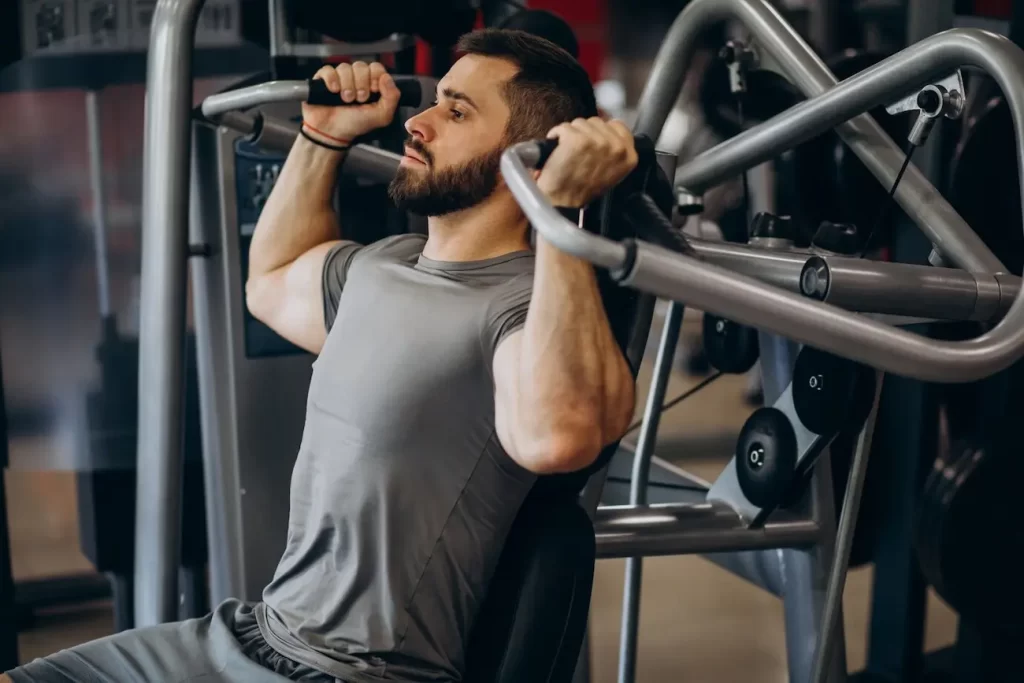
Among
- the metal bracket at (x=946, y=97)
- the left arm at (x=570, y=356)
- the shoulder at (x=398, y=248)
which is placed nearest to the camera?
the left arm at (x=570, y=356)

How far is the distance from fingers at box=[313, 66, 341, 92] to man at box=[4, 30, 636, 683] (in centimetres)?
21

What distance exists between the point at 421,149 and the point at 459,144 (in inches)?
1.8

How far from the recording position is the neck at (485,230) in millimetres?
1349

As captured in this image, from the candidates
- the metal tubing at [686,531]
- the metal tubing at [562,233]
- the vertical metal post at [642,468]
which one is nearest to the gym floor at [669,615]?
the vertical metal post at [642,468]

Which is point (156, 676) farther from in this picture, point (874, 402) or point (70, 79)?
point (70, 79)

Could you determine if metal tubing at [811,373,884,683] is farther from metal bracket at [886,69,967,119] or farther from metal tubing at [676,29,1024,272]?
metal bracket at [886,69,967,119]

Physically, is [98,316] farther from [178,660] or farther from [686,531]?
[686,531]

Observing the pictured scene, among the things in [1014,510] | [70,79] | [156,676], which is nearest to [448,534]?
[156,676]

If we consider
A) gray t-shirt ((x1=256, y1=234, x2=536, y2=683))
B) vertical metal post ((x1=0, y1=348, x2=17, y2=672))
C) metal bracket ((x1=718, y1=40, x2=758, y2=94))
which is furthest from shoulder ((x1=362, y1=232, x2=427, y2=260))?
vertical metal post ((x1=0, y1=348, x2=17, y2=672))

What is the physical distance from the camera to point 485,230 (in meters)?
1.36

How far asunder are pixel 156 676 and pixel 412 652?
0.31 metres

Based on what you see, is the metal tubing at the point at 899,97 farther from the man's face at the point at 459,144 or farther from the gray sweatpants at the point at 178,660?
the gray sweatpants at the point at 178,660

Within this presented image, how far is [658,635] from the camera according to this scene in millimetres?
2822

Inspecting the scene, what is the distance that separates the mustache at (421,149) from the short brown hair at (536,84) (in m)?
0.09
